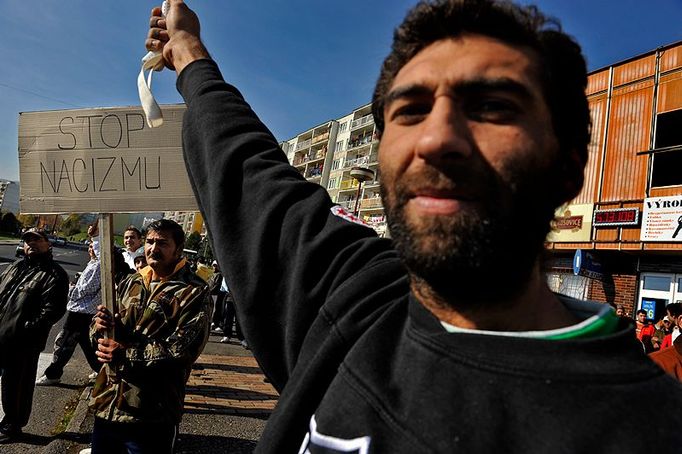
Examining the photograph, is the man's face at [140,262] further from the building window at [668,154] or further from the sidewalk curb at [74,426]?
the building window at [668,154]

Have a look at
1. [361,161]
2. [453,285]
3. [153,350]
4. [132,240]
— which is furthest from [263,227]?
[361,161]

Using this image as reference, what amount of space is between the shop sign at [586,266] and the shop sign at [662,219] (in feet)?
5.37

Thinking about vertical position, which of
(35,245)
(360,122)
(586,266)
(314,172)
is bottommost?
(586,266)

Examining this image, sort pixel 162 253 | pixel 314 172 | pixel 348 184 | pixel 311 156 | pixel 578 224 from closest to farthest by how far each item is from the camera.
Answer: pixel 162 253
pixel 578 224
pixel 348 184
pixel 314 172
pixel 311 156

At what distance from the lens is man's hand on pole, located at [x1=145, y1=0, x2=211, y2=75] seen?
6.44 feet

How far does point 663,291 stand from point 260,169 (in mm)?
16863

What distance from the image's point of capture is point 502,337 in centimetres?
94

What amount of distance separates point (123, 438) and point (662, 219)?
647 inches

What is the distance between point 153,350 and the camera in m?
3.41

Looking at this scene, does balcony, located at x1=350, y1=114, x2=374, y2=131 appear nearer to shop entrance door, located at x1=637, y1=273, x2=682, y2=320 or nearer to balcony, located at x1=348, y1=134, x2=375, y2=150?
balcony, located at x1=348, y1=134, x2=375, y2=150

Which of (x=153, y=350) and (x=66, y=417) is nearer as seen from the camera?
(x=153, y=350)

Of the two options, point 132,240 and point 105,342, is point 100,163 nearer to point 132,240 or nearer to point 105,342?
point 105,342

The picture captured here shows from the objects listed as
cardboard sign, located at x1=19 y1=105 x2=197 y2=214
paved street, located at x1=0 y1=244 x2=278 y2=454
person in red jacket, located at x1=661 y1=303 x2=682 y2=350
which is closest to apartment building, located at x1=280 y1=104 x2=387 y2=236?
person in red jacket, located at x1=661 y1=303 x2=682 y2=350

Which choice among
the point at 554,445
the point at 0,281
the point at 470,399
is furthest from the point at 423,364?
the point at 0,281
